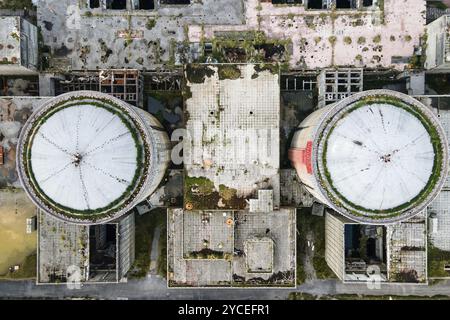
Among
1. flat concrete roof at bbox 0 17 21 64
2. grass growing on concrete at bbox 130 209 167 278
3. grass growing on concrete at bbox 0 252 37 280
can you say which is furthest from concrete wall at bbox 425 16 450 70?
grass growing on concrete at bbox 0 252 37 280

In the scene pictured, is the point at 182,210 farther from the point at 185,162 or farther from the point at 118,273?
the point at 118,273

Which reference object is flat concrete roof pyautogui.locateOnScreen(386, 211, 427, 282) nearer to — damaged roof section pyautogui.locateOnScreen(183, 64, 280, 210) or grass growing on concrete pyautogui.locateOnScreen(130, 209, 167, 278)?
damaged roof section pyautogui.locateOnScreen(183, 64, 280, 210)

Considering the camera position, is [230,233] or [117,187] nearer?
[117,187]

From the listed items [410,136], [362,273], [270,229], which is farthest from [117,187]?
[362,273]

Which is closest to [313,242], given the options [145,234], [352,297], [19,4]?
[352,297]

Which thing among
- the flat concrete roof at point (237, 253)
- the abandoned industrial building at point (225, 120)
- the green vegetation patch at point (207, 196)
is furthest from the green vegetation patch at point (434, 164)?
the green vegetation patch at point (207, 196)

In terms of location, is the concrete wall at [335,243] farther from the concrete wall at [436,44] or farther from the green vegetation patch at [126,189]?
the green vegetation patch at [126,189]
